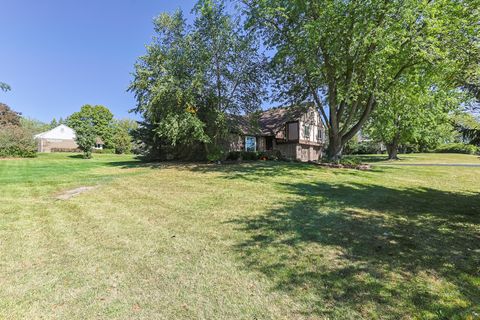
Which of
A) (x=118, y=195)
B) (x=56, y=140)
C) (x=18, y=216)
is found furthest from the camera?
(x=56, y=140)

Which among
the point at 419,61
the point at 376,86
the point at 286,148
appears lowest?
the point at 286,148

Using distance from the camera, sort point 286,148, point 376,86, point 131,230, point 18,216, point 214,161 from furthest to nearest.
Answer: point 286,148
point 214,161
point 376,86
point 18,216
point 131,230

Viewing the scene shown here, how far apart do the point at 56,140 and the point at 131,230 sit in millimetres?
56059

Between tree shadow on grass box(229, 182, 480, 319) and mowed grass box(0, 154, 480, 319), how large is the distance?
0.07 ft

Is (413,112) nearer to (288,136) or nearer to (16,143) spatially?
(288,136)

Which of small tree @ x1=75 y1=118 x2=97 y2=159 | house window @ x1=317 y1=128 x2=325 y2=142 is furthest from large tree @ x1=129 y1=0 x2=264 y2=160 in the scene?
small tree @ x1=75 y1=118 x2=97 y2=159

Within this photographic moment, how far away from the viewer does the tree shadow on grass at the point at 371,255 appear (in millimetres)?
3000

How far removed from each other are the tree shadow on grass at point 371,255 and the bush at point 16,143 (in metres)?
34.9

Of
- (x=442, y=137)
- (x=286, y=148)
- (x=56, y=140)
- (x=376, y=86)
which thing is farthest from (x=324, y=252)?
(x=56, y=140)

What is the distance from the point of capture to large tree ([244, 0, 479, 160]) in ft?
38.2

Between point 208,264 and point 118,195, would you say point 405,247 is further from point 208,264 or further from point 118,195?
point 118,195

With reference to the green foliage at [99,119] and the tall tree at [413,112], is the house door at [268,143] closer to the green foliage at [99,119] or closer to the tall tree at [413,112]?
the tall tree at [413,112]

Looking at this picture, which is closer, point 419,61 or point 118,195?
point 118,195

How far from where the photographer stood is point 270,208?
6750 millimetres
